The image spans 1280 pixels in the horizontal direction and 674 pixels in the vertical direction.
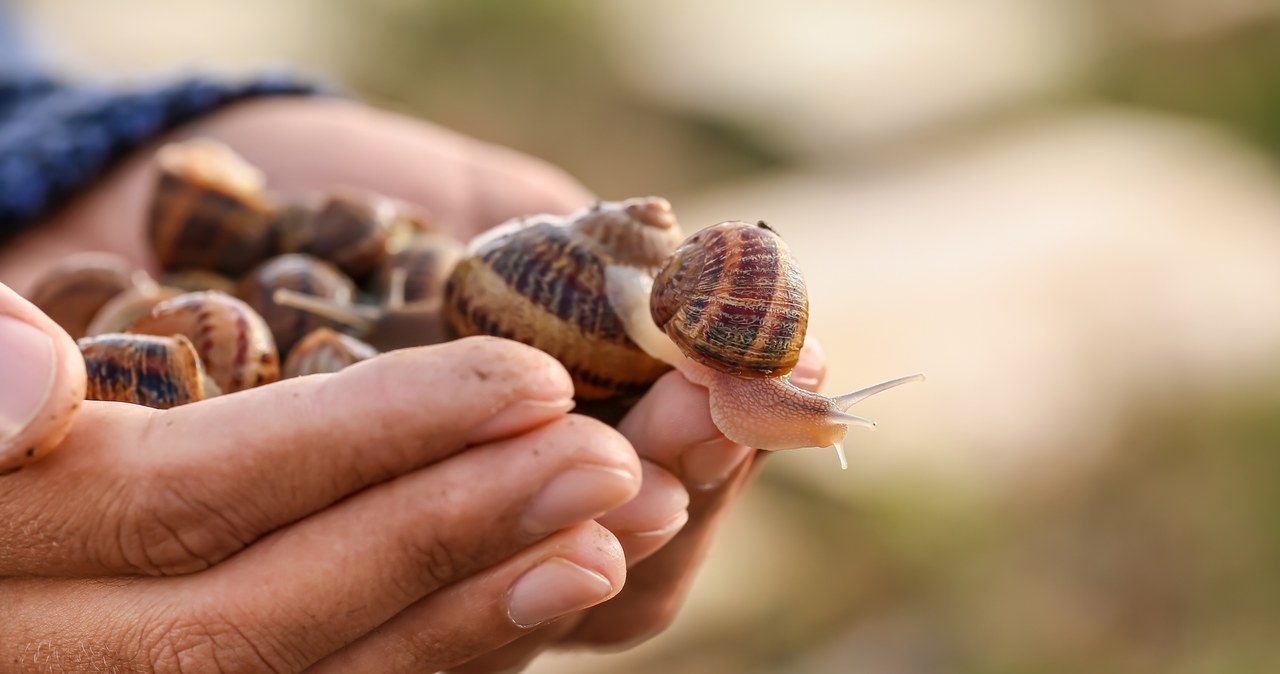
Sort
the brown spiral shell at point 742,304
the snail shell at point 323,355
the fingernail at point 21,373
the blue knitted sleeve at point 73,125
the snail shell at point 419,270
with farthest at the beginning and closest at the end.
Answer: the blue knitted sleeve at point 73,125 → the snail shell at point 419,270 → the snail shell at point 323,355 → the brown spiral shell at point 742,304 → the fingernail at point 21,373

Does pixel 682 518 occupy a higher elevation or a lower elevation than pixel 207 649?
higher

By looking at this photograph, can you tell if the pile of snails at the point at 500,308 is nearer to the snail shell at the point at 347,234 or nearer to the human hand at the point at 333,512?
the snail shell at the point at 347,234

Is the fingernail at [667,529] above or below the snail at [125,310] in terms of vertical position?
above

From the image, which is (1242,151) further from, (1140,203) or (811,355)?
(811,355)

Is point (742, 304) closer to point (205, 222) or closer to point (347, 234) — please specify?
point (347, 234)

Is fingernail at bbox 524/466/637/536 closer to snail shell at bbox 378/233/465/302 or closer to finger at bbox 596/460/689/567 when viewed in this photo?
finger at bbox 596/460/689/567

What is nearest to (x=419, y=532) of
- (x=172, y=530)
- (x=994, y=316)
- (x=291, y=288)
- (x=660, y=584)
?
(x=172, y=530)

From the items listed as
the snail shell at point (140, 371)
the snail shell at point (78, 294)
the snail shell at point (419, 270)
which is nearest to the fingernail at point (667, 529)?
the snail shell at point (140, 371)

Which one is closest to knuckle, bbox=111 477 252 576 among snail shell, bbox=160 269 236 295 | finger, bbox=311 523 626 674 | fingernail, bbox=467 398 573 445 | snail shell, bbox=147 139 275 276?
finger, bbox=311 523 626 674
